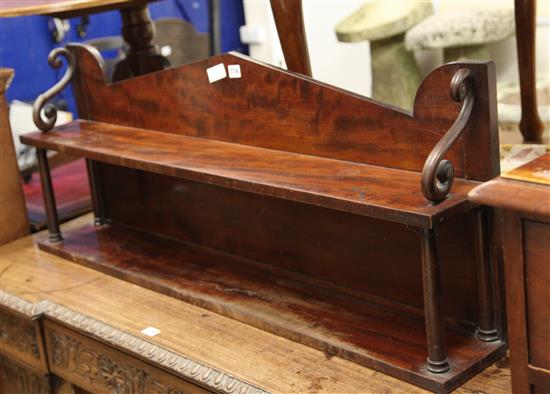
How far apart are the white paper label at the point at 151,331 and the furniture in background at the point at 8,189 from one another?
703mm

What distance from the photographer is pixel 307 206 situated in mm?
1534

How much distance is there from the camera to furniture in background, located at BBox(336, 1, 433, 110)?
7.65ft

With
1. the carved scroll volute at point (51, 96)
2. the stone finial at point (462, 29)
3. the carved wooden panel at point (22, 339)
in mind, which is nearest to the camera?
the carved wooden panel at point (22, 339)

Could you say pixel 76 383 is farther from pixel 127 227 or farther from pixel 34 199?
pixel 34 199

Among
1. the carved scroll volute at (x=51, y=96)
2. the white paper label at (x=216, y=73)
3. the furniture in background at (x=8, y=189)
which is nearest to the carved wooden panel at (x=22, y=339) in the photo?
the furniture in background at (x=8, y=189)

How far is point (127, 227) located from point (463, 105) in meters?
1.03

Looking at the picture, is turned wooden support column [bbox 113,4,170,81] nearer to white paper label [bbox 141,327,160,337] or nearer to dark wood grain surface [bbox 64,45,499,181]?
dark wood grain surface [bbox 64,45,499,181]

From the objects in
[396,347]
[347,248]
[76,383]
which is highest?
[347,248]

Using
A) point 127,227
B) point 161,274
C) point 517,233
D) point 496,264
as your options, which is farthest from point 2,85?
point 517,233

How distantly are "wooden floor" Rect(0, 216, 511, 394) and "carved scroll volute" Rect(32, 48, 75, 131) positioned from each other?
0.31 meters

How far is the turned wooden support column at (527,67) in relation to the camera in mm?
1916

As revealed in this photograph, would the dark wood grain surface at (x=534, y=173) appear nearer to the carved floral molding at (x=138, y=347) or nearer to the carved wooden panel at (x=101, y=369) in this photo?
the carved floral molding at (x=138, y=347)

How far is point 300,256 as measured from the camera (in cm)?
158

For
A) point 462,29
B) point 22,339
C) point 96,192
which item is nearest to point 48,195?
point 96,192
